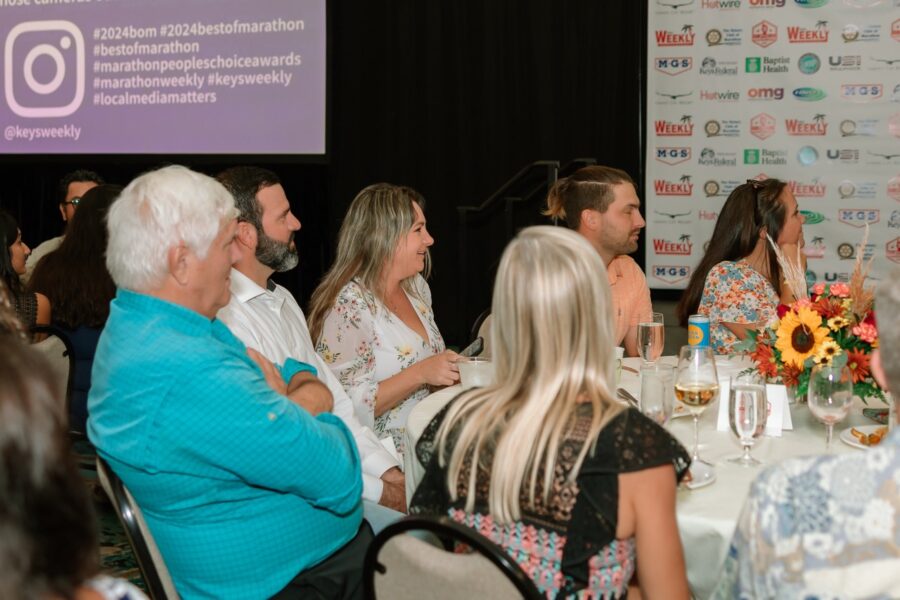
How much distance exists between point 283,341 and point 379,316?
37 centimetres

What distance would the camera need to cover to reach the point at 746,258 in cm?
379

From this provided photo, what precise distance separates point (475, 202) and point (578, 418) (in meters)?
5.07

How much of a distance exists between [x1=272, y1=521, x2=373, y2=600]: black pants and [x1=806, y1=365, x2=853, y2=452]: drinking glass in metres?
0.97

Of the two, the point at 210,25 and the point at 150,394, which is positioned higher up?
the point at 210,25

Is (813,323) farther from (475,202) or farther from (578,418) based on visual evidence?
(475,202)

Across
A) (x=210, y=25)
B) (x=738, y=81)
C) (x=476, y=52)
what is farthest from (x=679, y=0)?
(x=210, y=25)

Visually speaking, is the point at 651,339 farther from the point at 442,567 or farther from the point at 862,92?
the point at 862,92

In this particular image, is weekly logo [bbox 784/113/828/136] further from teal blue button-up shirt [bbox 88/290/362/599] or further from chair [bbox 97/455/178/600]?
chair [bbox 97/455/178/600]

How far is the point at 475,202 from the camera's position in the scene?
6551 mm

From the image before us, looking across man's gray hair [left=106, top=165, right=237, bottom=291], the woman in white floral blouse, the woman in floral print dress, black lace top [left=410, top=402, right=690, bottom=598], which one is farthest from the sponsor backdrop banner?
black lace top [left=410, top=402, right=690, bottom=598]

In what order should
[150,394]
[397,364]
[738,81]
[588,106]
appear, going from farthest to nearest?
[588,106] < [738,81] < [397,364] < [150,394]

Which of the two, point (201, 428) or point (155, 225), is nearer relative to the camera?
point (201, 428)

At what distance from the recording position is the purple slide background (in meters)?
6.47

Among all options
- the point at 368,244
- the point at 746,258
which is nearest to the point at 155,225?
the point at 368,244
